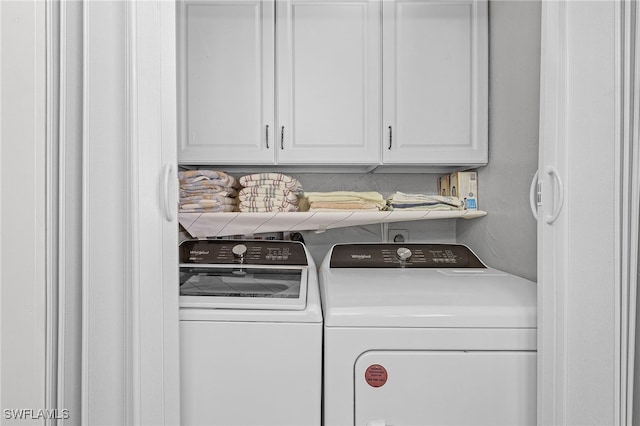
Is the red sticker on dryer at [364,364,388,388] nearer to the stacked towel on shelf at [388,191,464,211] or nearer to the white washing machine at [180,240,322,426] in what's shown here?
the white washing machine at [180,240,322,426]

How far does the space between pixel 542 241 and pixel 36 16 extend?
1.22 meters

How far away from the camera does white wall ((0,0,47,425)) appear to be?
86cm

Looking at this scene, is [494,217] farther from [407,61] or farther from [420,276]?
[407,61]

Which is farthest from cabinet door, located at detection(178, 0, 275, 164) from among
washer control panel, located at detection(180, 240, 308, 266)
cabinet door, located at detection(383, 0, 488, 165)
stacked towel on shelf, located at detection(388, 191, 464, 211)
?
stacked towel on shelf, located at detection(388, 191, 464, 211)

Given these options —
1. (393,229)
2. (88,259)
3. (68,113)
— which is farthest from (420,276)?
(68,113)

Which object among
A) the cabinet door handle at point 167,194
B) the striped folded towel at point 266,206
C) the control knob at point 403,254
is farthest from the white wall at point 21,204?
the control knob at point 403,254

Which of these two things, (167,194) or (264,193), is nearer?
(167,194)

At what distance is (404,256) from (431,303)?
0.58 m

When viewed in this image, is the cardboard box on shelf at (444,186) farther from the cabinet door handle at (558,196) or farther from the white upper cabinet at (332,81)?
the cabinet door handle at (558,196)

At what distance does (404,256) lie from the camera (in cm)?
185

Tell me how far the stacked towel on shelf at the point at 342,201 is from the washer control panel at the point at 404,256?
0.53 feet

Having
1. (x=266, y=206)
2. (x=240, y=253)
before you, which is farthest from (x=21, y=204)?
(x=266, y=206)

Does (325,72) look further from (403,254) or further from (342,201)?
(403,254)

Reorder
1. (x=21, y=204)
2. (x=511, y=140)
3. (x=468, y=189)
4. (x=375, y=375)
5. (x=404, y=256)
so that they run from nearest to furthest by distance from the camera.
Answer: (x=21, y=204)
(x=375, y=375)
(x=511, y=140)
(x=404, y=256)
(x=468, y=189)
